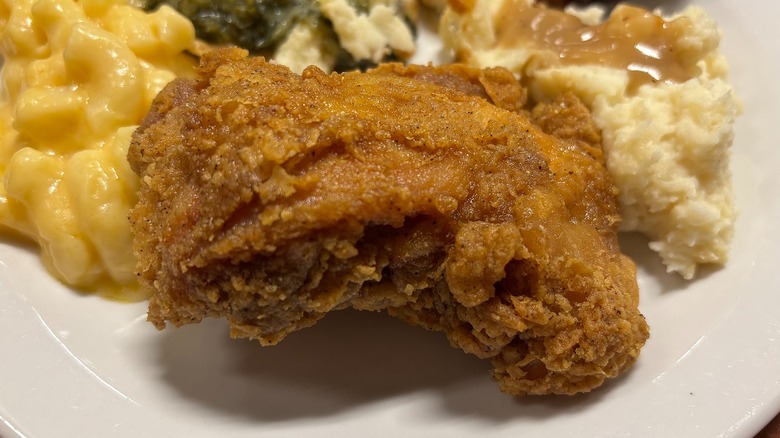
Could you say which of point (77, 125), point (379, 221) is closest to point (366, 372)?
point (379, 221)

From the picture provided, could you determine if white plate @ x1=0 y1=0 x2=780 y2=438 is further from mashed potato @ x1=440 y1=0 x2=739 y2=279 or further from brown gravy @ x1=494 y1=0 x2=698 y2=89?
brown gravy @ x1=494 y1=0 x2=698 y2=89

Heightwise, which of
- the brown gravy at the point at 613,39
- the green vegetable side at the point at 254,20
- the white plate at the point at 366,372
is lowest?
the white plate at the point at 366,372

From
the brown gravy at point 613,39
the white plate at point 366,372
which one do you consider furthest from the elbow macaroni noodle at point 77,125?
the brown gravy at point 613,39

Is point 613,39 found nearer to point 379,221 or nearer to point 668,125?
point 668,125

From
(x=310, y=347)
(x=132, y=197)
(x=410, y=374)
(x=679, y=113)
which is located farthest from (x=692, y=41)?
(x=132, y=197)

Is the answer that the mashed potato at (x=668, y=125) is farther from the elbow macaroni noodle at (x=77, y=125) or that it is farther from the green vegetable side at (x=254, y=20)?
the elbow macaroni noodle at (x=77, y=125)

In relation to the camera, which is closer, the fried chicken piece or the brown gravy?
the fried chicken piece

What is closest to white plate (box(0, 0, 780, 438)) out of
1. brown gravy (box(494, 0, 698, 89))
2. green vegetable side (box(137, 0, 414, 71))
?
brown gravy (box(494, 0, 698, 89))
